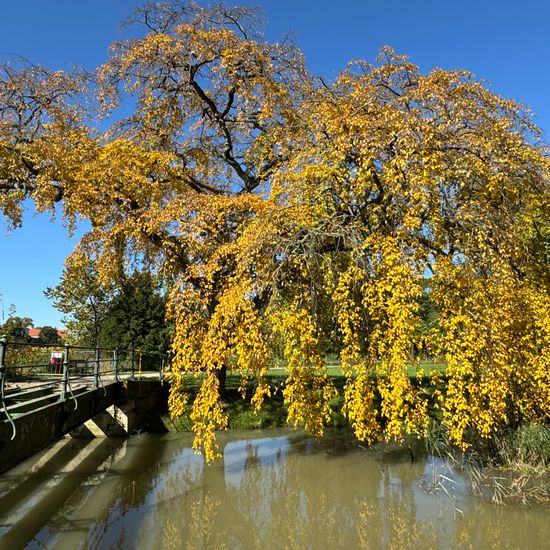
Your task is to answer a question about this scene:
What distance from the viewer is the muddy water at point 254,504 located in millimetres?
6562

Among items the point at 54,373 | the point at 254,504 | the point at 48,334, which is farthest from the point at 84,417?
the point at 48,334

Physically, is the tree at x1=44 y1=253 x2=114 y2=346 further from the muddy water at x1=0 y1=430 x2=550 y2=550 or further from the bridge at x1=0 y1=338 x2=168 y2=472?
the muddy water at x1=0 y1=430 x2=550 y2=550

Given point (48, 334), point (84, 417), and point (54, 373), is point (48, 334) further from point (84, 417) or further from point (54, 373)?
point (84, 417)

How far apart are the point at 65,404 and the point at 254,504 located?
11.9ft

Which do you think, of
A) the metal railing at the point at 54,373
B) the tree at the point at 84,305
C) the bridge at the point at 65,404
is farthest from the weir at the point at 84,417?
the tree at the point at 84,305

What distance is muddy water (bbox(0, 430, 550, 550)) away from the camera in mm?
6562

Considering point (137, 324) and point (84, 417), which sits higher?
point (137, 324)

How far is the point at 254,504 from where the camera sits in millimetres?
8203

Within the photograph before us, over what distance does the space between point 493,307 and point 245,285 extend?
3.55 meters

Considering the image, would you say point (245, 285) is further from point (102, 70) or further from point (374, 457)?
point (102, 70)

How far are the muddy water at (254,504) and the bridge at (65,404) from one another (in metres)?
1.16

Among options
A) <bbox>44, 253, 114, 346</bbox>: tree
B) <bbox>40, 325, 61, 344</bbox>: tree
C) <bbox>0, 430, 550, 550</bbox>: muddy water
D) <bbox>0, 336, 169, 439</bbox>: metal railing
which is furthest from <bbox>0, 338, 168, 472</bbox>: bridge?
<bbox>40, 325, 61, 344</bbox>: tree

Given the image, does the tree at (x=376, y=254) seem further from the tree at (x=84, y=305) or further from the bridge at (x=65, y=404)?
the tree at (x=84, y=305)

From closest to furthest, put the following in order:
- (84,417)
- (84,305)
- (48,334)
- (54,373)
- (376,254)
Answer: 1. (376,254)
2. (84,417)
3. (54,373)
4. (84,305)
5. (48,334)
